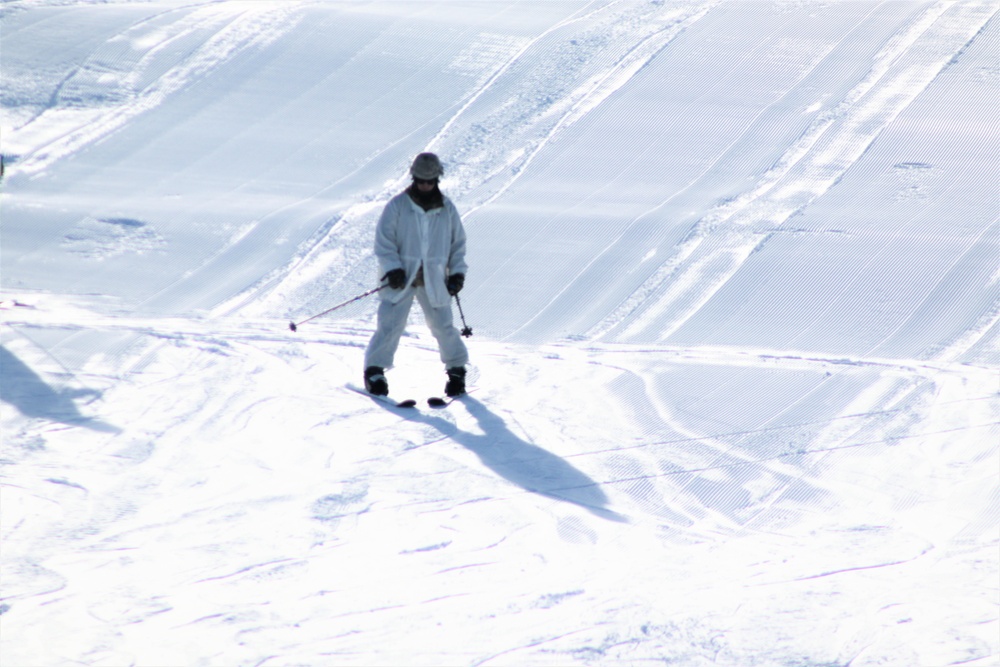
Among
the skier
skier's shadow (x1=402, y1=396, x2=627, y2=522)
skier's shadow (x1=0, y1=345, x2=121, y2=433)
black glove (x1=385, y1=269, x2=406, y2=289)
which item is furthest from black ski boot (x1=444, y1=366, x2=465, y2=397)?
skier's shadow (x1=0, y1=345, x2=121, y2=433)

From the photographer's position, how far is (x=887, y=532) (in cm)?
505

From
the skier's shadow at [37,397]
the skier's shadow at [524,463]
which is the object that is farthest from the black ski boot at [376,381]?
the skier's shadow at [37,397]

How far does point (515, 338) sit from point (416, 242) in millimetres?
1333

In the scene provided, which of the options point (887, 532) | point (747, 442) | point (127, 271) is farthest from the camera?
point (127, 271)

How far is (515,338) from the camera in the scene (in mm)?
7289

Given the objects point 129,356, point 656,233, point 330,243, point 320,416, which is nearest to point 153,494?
point 320,416

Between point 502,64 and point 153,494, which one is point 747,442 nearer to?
point 153,494

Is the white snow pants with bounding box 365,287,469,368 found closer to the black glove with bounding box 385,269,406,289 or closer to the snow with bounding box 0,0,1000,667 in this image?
the black glove with bounding box 385,269,406,289

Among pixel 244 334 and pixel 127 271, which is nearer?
pixel 244 334

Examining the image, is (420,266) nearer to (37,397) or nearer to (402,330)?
(402,330)

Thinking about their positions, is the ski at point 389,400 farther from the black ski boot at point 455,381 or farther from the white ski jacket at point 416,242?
the white ski jacket at point 416,242

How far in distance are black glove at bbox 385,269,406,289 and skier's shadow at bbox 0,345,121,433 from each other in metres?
1.43

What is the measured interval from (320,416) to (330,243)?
2479 mm

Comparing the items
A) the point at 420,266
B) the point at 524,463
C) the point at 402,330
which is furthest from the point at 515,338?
the point at 524,463
